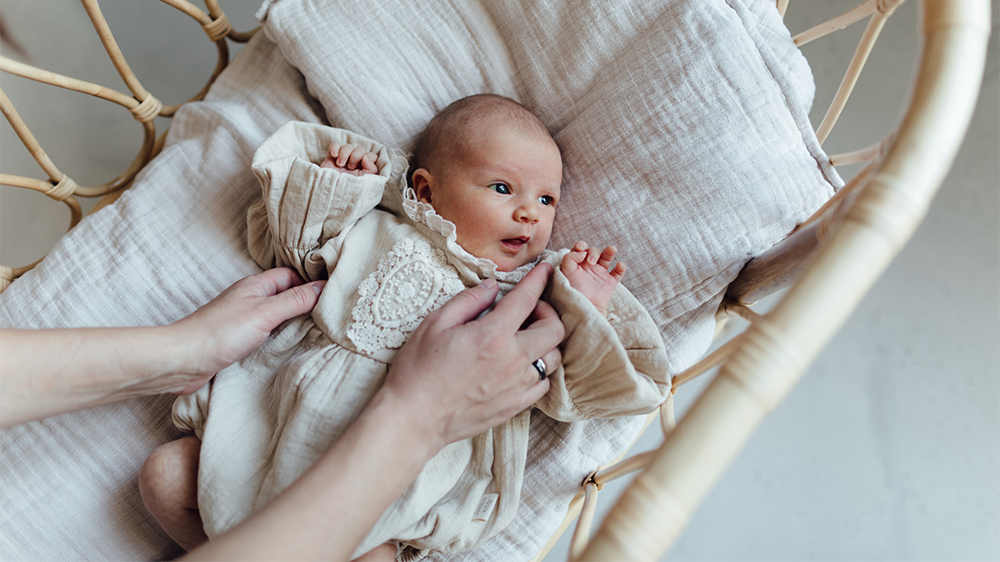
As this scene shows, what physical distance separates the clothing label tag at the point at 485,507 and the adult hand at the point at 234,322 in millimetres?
362

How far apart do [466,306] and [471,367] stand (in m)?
0.10

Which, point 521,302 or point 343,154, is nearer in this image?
point 521,302

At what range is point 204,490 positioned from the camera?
67 cm

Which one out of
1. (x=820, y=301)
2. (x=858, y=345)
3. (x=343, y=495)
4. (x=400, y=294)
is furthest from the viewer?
(x=858, y=345)

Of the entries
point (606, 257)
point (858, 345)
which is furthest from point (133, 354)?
point (858, 345)

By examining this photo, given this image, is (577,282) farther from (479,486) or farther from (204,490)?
(204,490)

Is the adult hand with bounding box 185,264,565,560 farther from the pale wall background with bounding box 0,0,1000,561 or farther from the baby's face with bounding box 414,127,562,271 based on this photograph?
the pale wall background with bounding box 0,0,1000,561

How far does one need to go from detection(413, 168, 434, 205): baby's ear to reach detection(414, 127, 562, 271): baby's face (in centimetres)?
3

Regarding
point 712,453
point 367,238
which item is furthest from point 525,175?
point 712,453

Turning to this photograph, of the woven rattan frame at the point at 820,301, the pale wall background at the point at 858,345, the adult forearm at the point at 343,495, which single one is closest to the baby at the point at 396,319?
the adult forearm at the point at 343,495

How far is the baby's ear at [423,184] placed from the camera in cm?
85

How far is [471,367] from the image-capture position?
611mm

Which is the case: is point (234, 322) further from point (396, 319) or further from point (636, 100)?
point (636, 100)

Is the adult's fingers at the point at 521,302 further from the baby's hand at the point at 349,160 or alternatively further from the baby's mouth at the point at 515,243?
the baby's hand at the point at 349,160
